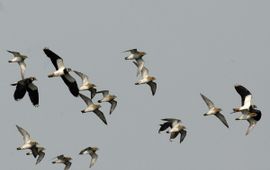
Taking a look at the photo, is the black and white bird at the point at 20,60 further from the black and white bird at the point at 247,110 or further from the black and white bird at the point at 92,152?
the black and white bird at the point at 247,110

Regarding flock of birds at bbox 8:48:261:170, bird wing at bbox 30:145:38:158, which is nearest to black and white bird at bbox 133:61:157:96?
flock of birds at bbox 8:48:261:170

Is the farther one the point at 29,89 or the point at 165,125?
the point at 165,125

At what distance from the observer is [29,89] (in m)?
101

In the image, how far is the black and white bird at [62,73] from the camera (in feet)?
322

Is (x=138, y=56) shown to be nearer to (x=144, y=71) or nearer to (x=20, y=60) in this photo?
(x=144, y=71)

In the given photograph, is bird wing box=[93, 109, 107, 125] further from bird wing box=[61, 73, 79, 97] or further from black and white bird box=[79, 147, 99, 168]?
bird wing box=[61, 73, 79, 97]

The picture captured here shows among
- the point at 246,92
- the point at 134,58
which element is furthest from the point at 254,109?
the point at 134,58

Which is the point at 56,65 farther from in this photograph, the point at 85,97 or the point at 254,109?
the point at 254,109

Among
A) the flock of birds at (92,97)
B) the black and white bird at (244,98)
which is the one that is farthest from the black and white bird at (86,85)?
the black and white bird at (244,98)

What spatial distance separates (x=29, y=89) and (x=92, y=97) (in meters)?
5.29

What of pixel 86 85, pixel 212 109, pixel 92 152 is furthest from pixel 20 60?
pixel 212 109

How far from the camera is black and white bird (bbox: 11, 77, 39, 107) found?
100 meters

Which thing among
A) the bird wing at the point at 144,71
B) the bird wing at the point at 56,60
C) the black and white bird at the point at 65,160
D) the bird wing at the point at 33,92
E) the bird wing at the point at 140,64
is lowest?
the black and white bird at the point at 65,160

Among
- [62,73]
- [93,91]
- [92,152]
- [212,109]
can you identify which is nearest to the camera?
[62,73]
